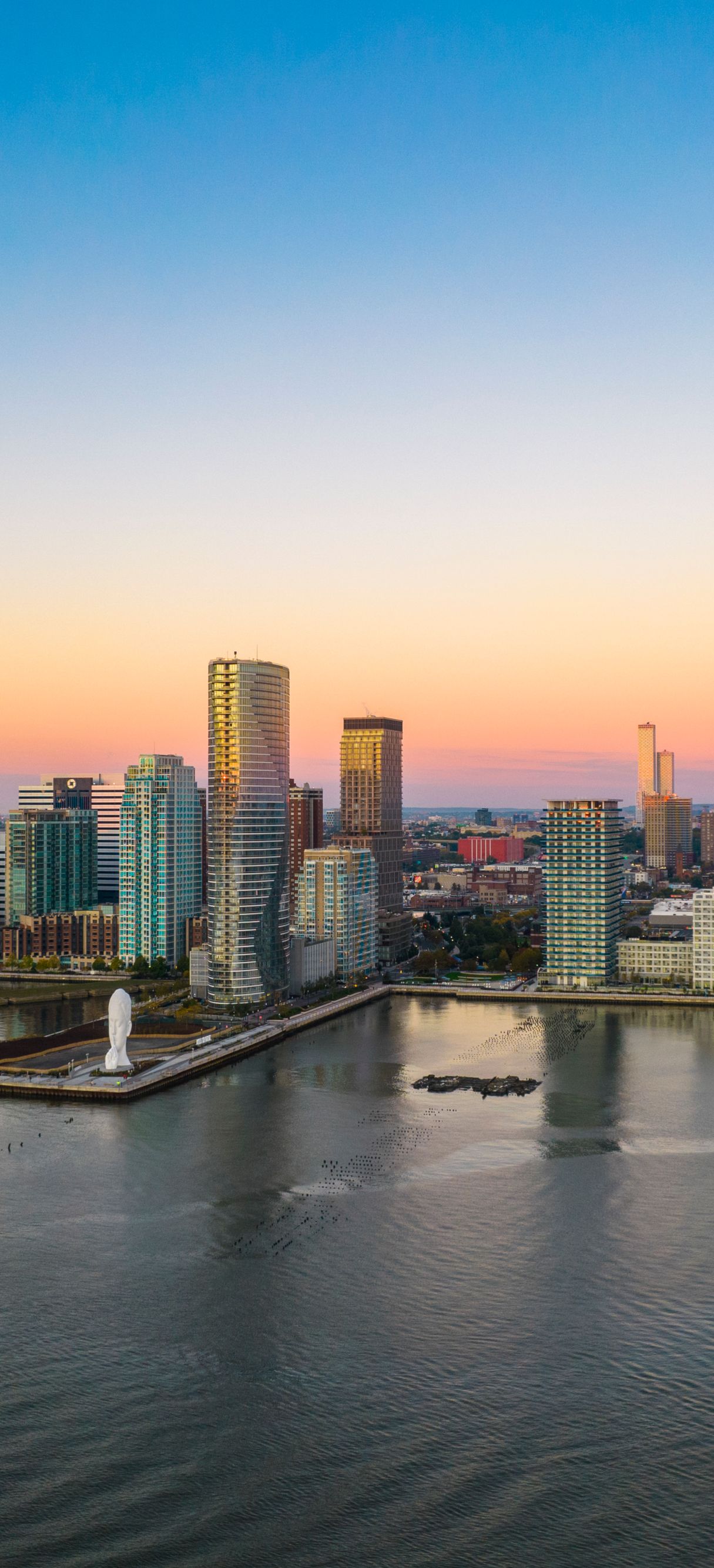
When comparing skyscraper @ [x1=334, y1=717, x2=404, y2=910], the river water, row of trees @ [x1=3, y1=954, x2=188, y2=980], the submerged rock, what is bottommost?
the river water

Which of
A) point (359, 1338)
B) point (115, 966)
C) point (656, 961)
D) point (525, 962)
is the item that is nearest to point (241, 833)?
point (115, 966)

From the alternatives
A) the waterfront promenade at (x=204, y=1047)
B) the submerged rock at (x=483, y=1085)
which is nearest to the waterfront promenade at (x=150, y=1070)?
the waterfront promenade at (x=204, y=1047)

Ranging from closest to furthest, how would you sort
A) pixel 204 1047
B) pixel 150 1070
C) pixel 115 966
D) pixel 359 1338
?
pixel 359 1338 < pixel 150 1070 < pixel 204 1047 < pixel 115 966

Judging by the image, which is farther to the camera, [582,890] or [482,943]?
[482,943]

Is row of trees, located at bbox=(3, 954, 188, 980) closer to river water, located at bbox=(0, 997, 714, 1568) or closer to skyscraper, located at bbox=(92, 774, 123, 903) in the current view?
skyscraper, located at bbox=(92, 774, 123, 903)

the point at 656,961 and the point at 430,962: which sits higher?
the point at 656,961

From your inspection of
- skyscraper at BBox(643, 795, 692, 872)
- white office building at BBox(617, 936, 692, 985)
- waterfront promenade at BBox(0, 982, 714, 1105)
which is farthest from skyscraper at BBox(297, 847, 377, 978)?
skyscraper at BBox(643, 795, 692, 872)

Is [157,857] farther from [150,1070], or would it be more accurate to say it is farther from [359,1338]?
[359,1338]
